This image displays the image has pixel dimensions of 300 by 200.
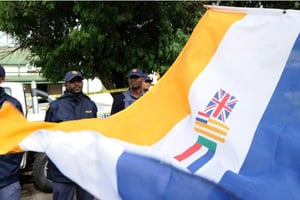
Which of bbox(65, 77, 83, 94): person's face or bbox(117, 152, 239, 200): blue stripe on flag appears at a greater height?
bbox(65, 77, 83, 94): person's face

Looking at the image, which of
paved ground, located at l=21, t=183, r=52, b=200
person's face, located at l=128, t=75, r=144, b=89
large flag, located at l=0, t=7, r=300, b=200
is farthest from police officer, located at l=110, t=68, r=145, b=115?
paved ground, located at l=21, t=183, r=52, b=200

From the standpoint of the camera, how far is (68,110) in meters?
4.41

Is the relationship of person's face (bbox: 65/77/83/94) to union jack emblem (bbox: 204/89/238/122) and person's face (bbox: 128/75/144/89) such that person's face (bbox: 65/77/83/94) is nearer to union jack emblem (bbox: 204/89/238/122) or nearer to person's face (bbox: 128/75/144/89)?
person's face (bbox: 128/75/144/89)

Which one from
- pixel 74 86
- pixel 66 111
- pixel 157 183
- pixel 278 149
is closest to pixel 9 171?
pixel 66 111

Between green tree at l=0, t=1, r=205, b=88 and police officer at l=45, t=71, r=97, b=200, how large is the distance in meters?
2.95

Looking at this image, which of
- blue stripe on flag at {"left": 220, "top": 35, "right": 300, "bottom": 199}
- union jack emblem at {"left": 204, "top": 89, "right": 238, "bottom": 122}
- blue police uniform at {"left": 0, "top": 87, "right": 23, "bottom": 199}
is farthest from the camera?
blue police uniform at {"left": 0, "top": 87, "right": 23, "bottom": 199}

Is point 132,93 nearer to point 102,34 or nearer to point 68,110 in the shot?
point 68,110

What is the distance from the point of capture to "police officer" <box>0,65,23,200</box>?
3.90 metres

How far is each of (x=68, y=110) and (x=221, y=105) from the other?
2502 millimetres

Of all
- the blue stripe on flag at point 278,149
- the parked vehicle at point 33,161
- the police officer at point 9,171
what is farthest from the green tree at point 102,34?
the blue stripe on flag at point 278,149

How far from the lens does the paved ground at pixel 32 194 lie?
7.01 m

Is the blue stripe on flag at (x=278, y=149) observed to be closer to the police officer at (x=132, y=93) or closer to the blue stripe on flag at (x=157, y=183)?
the blue stripe on flag at (x=157, y=183)

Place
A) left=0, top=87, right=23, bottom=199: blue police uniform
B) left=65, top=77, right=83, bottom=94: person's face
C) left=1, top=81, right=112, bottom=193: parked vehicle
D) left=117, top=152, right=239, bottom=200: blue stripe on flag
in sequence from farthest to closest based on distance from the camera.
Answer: left=1, top=81, right=112, bottom=193: parked vehicle, left=65, top=77, right=83, bottom=94: person's face, left=0, top=87, right=23, bottom=199: blue police uniform, left=117, top=152, right=239, bottom=200: blue stripe on flag

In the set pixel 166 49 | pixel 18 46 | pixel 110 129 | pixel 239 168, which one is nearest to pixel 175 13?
pixel 166 49
